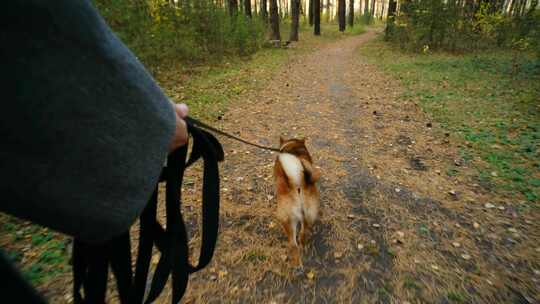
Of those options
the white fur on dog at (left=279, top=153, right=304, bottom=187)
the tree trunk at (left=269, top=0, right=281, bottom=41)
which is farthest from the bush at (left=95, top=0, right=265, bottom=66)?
the white fur on dog at (left=279, top=153, right=304, bottom=187)

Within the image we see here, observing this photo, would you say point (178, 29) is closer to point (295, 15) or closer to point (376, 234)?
point (376, 234)

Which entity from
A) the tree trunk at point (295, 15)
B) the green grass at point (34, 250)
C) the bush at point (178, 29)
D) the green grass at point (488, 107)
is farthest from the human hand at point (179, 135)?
the tree trunk at point (295, 15)

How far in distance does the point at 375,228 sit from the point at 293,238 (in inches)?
40.1

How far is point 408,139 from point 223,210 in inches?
141

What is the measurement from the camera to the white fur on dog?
2451 millimetres

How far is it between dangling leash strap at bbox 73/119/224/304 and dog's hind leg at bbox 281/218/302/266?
125cm

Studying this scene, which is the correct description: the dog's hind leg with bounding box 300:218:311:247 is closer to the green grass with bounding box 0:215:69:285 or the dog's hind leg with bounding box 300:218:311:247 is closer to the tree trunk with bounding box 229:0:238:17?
the green grass with bounding box 0:215:69:285

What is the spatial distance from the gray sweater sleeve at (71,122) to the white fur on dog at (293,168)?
5.51ft

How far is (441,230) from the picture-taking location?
295cm

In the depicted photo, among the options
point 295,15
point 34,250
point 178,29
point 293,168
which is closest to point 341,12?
point 295,15

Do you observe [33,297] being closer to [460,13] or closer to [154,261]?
[154,261]

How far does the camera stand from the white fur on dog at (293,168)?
2451 millimetres

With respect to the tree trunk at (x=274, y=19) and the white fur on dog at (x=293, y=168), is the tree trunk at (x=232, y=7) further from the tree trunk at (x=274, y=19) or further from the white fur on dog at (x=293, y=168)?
the white fur on dog at (x=293, y=168)

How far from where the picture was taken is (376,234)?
293 cm
